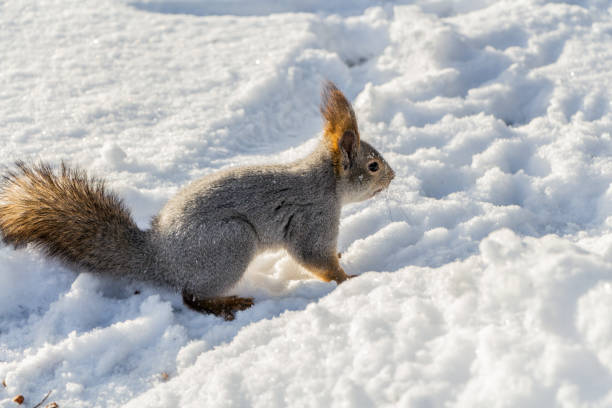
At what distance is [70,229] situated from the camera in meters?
2.35

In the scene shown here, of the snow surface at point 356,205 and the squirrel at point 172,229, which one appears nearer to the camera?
the snow surface at point 356,205

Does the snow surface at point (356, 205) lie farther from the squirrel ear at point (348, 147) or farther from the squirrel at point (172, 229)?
the squirrel ear at point (348, 147)

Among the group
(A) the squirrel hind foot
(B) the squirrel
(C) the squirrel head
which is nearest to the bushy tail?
(B) the squirrel

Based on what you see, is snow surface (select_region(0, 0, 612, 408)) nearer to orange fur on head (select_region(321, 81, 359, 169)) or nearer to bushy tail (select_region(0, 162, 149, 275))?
bushy tail (select_region(0, 162, 149, 275))

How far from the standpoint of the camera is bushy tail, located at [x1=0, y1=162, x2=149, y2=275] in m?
2.34

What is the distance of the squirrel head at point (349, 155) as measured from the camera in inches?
100

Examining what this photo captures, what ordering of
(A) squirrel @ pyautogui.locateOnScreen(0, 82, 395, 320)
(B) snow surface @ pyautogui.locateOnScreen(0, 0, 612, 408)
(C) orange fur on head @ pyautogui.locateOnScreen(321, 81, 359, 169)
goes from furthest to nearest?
(C) orange fur on head @ pyautogui.locateOnScreen(321, 81, 359, 169), (A) squirrel @ pyautogui.locateOnScreen(0, 82, 395, 320), (B) snow surface @ pyautogui.locateOnScreen(0, 0, 612, 408)

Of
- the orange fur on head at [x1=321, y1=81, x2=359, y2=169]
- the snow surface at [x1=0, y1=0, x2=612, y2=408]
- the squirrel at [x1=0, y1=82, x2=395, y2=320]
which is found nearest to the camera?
the snow surface at [x1=0, y1=0, x2=612, y2=408]

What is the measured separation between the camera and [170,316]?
7.25ft

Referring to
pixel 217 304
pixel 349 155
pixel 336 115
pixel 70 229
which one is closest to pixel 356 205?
pixel 349 155

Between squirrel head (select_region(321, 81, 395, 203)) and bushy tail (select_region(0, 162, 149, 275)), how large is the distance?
96 centimetres

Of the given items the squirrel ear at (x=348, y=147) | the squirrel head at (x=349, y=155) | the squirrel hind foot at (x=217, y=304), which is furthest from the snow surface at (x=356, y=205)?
the squirrel ear at (x=348, y=147)

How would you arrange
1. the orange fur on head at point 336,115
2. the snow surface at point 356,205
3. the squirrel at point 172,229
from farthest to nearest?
the orange fur on head at point 336,115
the squirrel at point 172,229
the snow surface at point 356,205

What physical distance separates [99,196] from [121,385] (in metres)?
0.84
